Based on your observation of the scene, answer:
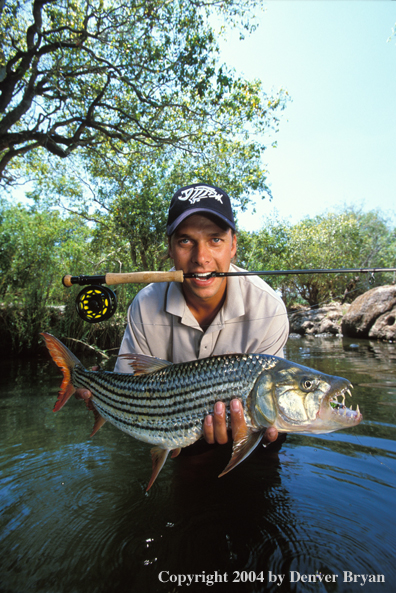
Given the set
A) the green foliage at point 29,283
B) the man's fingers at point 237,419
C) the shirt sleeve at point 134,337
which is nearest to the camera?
the man's fingers at point 237,419

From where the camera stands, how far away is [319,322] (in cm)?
2128

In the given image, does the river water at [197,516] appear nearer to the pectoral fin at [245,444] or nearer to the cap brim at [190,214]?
the pectoral fin at [245,444]

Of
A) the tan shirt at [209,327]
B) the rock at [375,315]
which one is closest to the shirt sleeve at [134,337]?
the tan shirt at [209,327]

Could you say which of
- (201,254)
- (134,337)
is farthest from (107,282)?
(201,254)

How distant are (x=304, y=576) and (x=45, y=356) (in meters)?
10.1

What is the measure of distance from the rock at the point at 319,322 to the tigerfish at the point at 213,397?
700 inches

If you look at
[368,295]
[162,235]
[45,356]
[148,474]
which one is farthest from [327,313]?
[148,474]

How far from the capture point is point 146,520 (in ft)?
8.57

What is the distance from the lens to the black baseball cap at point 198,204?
320 centimetres

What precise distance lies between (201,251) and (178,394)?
1356mm

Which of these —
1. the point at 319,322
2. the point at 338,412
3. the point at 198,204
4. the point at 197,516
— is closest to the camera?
the point at 338,412

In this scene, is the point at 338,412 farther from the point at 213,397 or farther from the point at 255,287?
the point at 255,287

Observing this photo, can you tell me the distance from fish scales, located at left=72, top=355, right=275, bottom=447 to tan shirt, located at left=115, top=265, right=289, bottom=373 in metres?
0.79

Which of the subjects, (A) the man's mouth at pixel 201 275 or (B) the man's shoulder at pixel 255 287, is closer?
(A) the man's mouth at pixel 201 275
